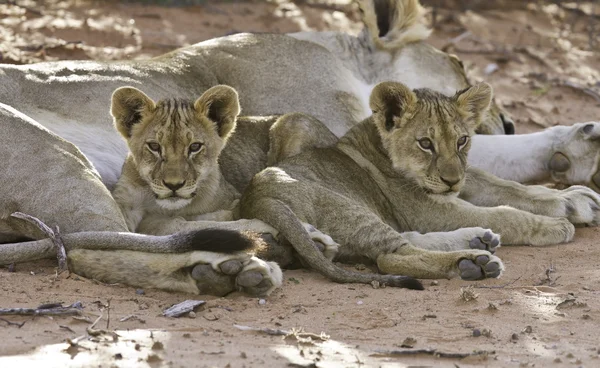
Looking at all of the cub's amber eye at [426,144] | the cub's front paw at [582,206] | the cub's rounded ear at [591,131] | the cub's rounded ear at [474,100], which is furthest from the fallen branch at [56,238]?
the cub's rounded ear at [591,131]

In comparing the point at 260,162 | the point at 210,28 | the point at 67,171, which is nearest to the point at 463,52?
the point at 210,28

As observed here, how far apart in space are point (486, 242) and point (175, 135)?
1.62 meters

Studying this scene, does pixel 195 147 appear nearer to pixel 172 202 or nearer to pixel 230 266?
pixel 172 202

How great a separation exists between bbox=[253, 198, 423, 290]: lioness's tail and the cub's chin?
0.43 m

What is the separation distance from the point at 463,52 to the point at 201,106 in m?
5.28

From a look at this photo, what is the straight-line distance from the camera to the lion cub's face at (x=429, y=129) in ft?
17.9

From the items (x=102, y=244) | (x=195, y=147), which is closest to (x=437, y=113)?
(x=195, y=147)

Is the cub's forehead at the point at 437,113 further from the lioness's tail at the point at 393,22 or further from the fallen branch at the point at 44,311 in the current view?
the fallen branch at the point at 44,311

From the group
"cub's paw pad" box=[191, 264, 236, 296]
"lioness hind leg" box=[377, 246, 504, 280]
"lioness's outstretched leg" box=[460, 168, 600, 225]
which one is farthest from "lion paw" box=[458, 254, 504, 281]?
"lioness's outstretched leg" box=[460, 168, 600, 225]

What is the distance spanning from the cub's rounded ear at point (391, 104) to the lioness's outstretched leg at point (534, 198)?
764 millimetres

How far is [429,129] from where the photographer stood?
5.50m

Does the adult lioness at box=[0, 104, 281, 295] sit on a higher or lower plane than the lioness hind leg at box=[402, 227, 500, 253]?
higher

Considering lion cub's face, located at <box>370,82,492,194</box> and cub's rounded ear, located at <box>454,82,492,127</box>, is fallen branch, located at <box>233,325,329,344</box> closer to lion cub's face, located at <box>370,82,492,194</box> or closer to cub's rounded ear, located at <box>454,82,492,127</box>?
lion cub's face, located at <box>370,82,492,194</box>

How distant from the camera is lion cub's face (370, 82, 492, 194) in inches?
215
